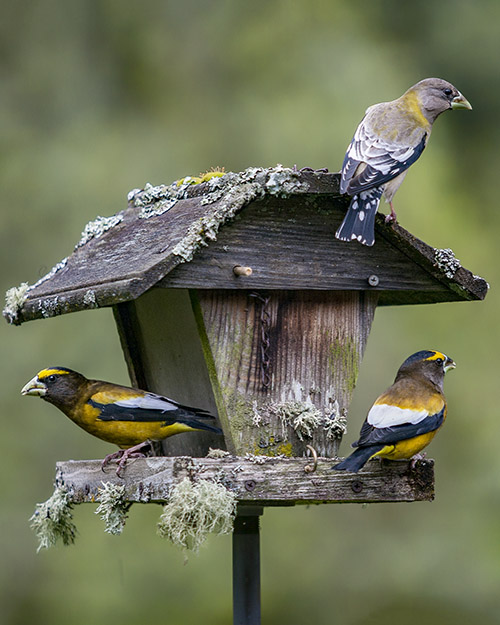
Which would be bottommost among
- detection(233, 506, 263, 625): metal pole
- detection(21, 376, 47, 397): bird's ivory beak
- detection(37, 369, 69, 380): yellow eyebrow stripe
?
detection(233, 506, 263, 625): metal pole

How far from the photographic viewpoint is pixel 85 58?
8.90 metres

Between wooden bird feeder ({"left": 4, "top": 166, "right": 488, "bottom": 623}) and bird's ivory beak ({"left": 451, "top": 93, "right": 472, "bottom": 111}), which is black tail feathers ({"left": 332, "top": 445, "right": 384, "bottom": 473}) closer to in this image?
wooden bird feeder ({"left": 4, "top": 166, "right": 488, "bottom": 623})

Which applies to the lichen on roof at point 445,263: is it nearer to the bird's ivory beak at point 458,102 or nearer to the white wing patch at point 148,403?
the bird's ivory beak at point 458,102

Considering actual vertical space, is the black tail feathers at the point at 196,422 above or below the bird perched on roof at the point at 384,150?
below

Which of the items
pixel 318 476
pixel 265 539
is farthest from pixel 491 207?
pixel 318 476

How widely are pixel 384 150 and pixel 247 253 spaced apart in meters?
0.74

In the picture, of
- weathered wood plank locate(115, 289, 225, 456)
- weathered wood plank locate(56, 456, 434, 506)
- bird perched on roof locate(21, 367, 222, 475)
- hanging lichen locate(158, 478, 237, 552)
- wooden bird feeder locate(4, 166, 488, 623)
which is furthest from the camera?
weathered wood plank locate(115, 289, 225, 456)

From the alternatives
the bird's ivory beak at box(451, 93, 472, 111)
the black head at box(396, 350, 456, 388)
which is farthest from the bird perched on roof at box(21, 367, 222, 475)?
the bird's ivory beak at box(451, 93, 472, 111)

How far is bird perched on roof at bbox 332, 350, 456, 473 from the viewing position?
351 cm

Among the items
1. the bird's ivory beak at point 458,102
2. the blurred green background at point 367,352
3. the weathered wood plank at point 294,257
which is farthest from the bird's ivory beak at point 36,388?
the blurred green background at point 367,352

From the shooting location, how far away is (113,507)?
364 cm

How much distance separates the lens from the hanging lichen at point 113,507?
11.9ft

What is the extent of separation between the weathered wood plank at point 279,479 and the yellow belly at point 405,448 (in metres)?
0.05

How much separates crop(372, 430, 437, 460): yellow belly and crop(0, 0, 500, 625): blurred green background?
128 inches
